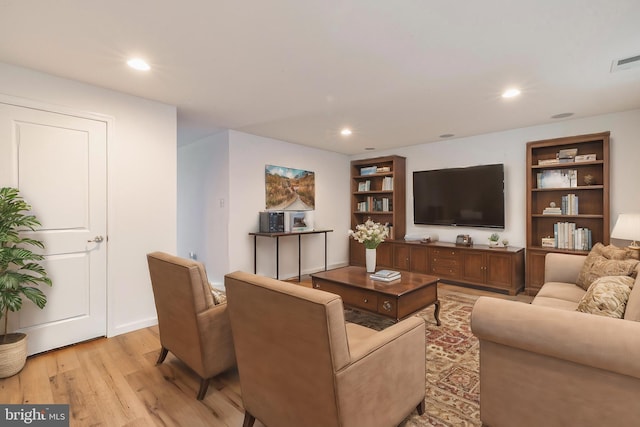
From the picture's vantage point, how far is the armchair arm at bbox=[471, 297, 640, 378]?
120cm

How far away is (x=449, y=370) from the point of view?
2.27 meters

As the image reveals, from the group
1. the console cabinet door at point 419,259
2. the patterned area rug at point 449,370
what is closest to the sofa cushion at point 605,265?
the patterned area rug at point 449,370

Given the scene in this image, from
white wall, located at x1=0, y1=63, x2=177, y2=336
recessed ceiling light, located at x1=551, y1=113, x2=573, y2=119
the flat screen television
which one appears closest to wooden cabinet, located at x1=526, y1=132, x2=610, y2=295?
recessed ceiling light, located at x1=551, y1=113, x2=573, y2=119

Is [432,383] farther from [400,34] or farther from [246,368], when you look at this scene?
[400,34]

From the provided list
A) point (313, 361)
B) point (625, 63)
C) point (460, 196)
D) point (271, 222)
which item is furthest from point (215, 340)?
point (460, 196)

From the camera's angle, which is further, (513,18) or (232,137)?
(232,137)

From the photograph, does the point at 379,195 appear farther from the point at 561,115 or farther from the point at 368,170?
the point at 561,115

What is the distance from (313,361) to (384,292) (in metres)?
1.52

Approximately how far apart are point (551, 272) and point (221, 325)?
3180mm

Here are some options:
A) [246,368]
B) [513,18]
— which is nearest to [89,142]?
[246,368]

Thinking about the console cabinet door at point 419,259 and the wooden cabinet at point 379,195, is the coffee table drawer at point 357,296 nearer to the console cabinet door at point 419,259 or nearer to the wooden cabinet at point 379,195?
the console cabinet door at point 419,259

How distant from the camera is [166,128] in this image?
3254 millimetres

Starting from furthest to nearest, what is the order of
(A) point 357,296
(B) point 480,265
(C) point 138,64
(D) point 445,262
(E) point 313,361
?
(D) point 445,262 < (B) point 480,265 < (A) point 357,296 < (C) point 138,64 < (E) point 313,361

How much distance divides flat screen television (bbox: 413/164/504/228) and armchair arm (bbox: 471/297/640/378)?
3.55 metres
